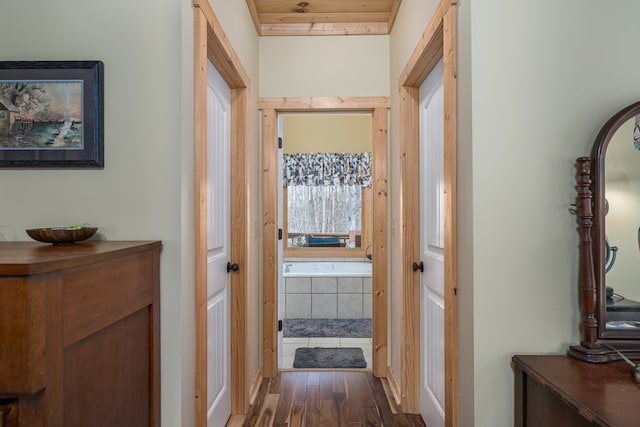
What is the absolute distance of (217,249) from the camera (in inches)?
84.6

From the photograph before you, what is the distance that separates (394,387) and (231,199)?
1.65 metres

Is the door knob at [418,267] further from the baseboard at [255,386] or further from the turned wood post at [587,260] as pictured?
the baseboard at [255,386]

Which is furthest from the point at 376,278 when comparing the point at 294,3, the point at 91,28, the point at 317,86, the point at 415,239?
the point at 91,28

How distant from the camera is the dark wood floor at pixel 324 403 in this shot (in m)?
2.36

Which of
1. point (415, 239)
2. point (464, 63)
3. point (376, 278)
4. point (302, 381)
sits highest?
point (464, 63)

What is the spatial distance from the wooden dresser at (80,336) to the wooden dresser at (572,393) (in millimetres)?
1172

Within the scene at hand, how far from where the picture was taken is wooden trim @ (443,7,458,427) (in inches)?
58.0

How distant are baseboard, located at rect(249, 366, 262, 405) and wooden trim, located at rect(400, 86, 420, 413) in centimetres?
96

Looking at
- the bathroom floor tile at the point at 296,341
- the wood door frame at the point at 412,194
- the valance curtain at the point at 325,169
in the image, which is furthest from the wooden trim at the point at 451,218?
the valance curtain at the point at 325,169

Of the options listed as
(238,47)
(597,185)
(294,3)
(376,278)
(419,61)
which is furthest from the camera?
(376,278)

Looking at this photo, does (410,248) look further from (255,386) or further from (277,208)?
(255,386)

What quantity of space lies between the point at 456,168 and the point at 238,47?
150 cm

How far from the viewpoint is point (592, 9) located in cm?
131

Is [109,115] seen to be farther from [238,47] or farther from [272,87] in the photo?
[272,87]
